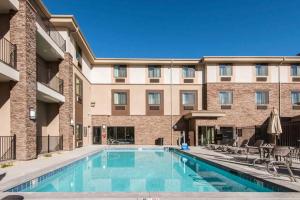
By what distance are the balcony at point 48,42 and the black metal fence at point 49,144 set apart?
16.0 feet

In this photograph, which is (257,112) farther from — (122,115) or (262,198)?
(262,198)

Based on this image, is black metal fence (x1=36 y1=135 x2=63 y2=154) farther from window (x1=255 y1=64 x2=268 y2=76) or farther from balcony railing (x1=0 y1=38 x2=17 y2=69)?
window (x1=255 y1=64 x2=268 y2=76)

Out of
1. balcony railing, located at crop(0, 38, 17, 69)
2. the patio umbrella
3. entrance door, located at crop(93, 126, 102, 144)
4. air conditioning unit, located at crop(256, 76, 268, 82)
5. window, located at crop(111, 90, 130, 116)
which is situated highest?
air conditioning unit, located at crop(256, 76, 268, 82)

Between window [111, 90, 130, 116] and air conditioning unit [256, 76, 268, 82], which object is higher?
air conditioning unit [256, 76, 268, 82]

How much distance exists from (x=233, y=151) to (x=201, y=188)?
977cm

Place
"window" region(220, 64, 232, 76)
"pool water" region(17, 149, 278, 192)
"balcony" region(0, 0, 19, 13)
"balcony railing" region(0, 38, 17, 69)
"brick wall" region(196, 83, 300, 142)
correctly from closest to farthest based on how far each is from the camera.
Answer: "pool water" region(17, 149, 278, 192) < "balcony" region(0, 0, 19, 13) < "balcony railing" region(0, 38, 17, 69) < "brick wall" region(196, 83, 300, 142) < "window" region(220, 64, 232, 76)

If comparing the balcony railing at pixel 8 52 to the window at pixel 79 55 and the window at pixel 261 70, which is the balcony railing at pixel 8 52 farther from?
the window at pixel 261 70

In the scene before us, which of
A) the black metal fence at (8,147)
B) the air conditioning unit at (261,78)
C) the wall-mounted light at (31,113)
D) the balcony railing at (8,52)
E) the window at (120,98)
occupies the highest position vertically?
the air conditioning unit at (261,78)

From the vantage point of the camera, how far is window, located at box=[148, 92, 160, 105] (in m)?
31.6

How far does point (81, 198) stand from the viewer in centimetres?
597

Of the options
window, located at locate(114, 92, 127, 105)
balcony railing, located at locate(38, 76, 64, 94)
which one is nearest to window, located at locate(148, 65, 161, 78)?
window, located at locate(114, 92, 127, 105)

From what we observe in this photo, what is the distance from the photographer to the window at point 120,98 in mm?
31578

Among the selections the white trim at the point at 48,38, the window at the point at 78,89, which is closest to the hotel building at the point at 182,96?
the window at the point at 78,89

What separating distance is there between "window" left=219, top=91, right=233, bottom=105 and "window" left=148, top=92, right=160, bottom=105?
19.4ft
